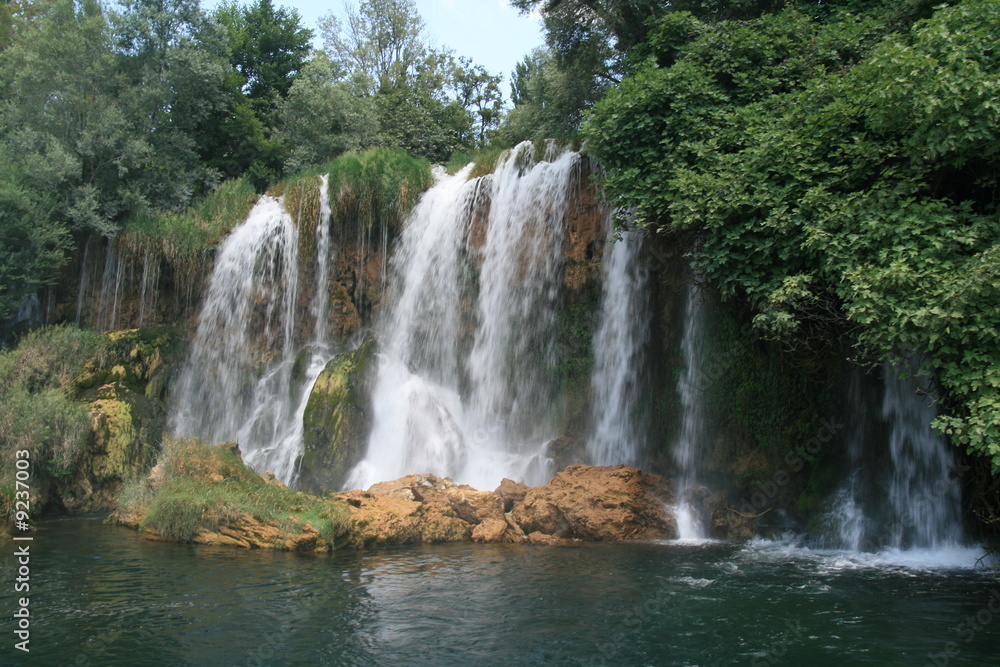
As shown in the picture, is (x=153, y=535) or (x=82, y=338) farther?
(x=82, y=338)

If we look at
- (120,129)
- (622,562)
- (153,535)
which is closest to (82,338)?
(120,129)

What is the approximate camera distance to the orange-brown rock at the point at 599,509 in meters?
10.6

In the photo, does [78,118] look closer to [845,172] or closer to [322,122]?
[322,122]

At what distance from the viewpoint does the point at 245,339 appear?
17781 mm

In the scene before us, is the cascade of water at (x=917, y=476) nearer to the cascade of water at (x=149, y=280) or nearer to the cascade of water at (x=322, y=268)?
the cascade of water at (x=322, y=268)

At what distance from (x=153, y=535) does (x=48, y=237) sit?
34.4ft

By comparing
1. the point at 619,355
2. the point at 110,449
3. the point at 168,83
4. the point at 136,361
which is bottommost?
the point at 110,449

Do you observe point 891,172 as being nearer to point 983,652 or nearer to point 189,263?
point 983,652

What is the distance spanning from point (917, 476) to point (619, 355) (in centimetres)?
531

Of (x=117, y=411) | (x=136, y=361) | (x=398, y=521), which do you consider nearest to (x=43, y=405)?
(x=117, y=411)

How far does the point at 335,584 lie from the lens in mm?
8156

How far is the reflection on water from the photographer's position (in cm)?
620

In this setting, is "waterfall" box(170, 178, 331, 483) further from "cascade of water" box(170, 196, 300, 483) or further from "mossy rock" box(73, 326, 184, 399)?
"mossy rock" box(73, 326, 184, 399)

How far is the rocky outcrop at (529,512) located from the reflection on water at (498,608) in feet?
2.24
